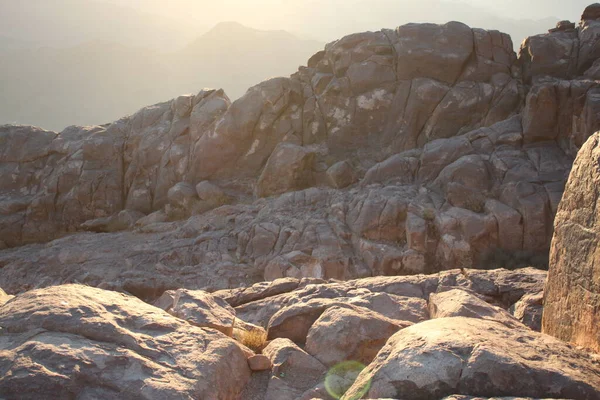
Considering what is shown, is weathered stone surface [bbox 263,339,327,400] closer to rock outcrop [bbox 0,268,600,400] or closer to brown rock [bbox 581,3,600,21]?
A: rock outcrop [bbox 0,268,600,400]

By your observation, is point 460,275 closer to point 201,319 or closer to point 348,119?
point 201,319

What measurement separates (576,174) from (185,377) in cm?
491

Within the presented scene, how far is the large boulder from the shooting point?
506cm

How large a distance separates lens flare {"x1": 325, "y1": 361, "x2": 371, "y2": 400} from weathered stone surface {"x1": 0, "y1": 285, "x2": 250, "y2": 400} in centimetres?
105

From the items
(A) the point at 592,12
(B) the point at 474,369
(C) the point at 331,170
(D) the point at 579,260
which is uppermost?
(A) the point at 592,12

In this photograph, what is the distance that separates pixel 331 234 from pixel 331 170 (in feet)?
17.8

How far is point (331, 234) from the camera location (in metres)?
20.6

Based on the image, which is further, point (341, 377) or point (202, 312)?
point (202, 312)

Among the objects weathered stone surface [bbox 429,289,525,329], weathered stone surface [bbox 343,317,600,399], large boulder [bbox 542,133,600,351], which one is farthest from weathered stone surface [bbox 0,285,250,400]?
large boulder [bbox 542,133,600,351]

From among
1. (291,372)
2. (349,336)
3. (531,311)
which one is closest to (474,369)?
(349,336)

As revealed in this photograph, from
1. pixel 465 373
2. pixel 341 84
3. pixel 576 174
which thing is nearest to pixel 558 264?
pixel 576 174

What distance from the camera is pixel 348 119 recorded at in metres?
27.7

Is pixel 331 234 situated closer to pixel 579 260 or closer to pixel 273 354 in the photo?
pixel 273 354

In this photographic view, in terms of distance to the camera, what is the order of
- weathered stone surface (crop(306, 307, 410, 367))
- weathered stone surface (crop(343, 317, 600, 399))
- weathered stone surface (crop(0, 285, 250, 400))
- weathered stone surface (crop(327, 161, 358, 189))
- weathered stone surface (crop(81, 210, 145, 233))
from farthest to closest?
weathered stone surface (crop(81, 210, 145, 233)) → weathered stone surface (crop(327, 161, 358, 189)) → weathered stone surface (crop(306, 307, 410, 367)) → weathered stone surface (crop(0, 285, 250, 400)) → weathered stone surface (crop(343, 317, 600, 399))
